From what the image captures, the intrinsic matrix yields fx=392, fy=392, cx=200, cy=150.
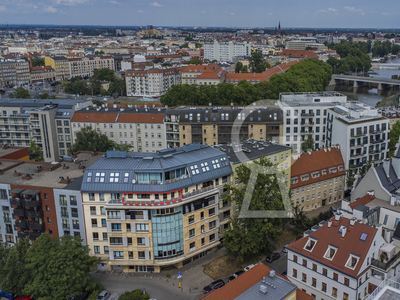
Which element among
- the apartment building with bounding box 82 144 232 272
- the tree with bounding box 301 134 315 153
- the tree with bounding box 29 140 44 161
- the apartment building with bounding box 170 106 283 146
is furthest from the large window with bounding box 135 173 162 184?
the tree with bounding box 29 140 44 161

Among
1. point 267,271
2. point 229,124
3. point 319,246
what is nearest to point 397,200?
point 319,246

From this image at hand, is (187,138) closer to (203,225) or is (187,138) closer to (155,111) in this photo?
(155,111)

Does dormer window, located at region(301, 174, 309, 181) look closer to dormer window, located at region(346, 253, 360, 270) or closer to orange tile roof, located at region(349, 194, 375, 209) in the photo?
orange tile roof, located at region(349, 194, 375, 209)

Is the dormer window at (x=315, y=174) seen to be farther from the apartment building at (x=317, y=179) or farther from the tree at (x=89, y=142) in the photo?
the tree at (x=89, y=142)

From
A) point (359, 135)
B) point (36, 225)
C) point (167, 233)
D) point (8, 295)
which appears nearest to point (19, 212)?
point (36, 225)

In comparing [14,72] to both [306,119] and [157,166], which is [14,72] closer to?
[306,119]

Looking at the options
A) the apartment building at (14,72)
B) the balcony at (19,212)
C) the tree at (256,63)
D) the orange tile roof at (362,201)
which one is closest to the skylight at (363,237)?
the orange tile roof at (362,201)
